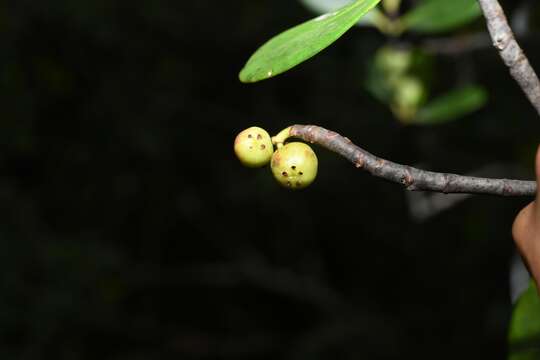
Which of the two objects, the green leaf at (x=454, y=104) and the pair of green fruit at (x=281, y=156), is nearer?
the pair of green fruit at (x=281, y=156)

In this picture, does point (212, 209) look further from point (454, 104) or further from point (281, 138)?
point (281, 138)

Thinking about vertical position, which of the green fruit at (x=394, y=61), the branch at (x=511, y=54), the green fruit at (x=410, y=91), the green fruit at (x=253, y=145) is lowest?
the branch at (x=511, y=54)

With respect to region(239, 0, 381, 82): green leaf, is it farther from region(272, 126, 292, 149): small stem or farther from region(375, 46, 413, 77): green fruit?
region(375, 46, 413, 77): green fruit

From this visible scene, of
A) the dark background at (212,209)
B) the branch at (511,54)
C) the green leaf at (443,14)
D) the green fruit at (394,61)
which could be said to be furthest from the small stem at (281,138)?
the dark background at (212,209)

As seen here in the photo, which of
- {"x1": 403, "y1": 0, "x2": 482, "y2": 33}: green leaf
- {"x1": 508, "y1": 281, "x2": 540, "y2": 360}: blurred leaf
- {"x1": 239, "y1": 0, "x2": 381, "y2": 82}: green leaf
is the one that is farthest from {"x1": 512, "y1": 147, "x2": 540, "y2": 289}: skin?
{"x1": 403, "y1": 0, "x2": 482, "y2": 33}: green leaf

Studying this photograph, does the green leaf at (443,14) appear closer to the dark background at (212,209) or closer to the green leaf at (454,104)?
the green leaf at (454,104)

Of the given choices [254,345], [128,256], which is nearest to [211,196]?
[128,256]

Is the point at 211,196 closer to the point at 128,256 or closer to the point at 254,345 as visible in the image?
the point at 128,256

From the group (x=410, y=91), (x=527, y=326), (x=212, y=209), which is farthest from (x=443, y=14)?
(x=212, y=209)
